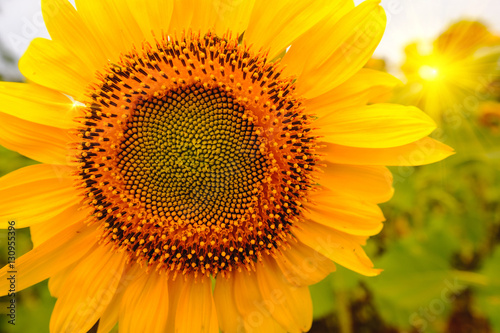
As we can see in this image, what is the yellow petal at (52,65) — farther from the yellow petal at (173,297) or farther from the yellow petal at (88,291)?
the yellow petal at (173,297)

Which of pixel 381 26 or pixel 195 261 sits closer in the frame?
pixel 381 26

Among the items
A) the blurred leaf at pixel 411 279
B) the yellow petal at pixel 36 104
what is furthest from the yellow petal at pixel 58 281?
the blurred leaf at pixel 411 279

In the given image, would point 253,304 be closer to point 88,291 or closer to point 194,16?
point 88,291

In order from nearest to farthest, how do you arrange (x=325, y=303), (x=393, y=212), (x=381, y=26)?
1. (x=381, y=26)
2. (x=325, y=303)
3. (x=393, y=212)

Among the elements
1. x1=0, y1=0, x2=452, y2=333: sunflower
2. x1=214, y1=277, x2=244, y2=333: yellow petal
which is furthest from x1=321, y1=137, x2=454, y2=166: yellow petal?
x1=214, y1=277, x2=244, y2=333: yellow petal

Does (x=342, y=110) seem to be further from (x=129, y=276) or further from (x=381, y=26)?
(x=129, y=276)

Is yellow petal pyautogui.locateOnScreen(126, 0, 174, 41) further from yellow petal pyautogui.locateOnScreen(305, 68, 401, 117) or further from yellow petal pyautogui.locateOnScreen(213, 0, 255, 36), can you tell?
yellow petal pyautogui.locateOnScreen(305, 68, 401, 117)

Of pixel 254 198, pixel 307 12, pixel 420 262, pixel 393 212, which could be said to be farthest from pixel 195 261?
pixel 393 212
